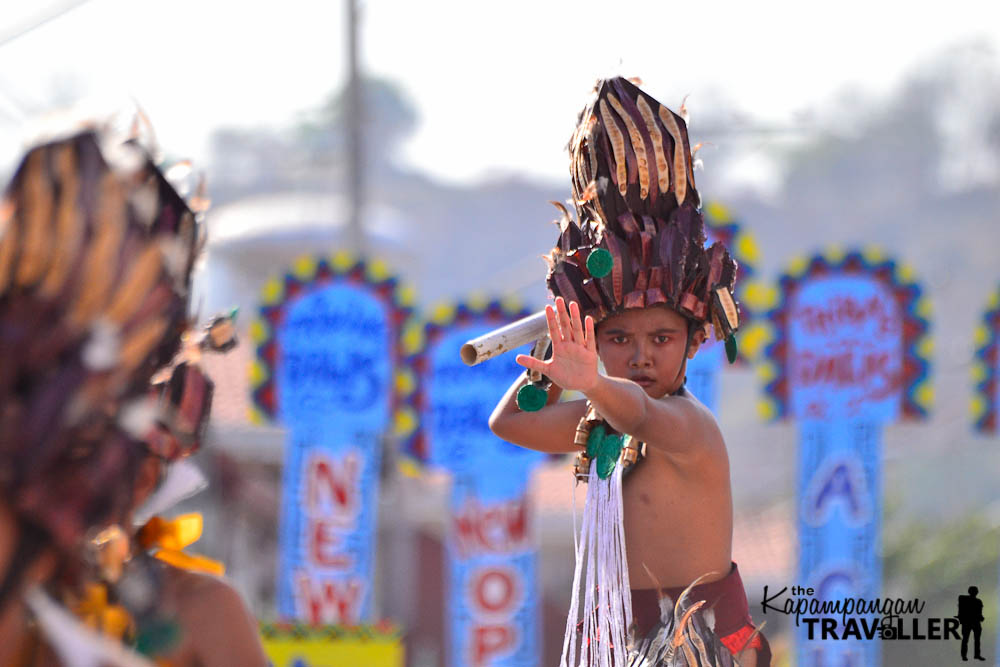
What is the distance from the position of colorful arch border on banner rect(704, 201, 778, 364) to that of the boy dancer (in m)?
4.98

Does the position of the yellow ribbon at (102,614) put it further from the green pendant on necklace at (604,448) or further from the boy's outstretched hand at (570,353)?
the green pendant on necklace at (604,448)

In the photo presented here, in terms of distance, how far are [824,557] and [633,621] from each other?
5.93 meters

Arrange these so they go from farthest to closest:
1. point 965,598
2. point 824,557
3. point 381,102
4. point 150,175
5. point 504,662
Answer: point 381,102
point 504,662
point 824,557
point 965,598
point 150,175

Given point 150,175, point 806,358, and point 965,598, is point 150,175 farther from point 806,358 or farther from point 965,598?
point 806,358


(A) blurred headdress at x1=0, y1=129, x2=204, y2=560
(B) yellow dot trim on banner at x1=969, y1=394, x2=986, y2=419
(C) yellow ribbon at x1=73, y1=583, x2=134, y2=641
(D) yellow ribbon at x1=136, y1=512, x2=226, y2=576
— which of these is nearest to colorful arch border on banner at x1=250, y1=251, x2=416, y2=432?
(B) yellow dot trim on banner at x1=969, y1=394, x2=986, y2=419

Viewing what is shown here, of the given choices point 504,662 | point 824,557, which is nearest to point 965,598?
point 824,557

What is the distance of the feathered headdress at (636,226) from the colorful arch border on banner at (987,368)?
655cm

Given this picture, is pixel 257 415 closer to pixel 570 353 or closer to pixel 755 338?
pixel 755 338

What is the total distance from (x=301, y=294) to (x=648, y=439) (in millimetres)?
6930

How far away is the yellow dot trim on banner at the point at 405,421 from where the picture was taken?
31.8ft

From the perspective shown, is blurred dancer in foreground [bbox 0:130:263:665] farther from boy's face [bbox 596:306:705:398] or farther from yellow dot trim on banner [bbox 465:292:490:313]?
yellow dot trim on banner [bbox 465:292:490:313]

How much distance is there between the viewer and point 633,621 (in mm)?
3260

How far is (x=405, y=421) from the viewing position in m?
9.75

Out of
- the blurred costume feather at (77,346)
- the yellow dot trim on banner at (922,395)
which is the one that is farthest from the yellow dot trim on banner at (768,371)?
the blurred costume feather at (77,346)
